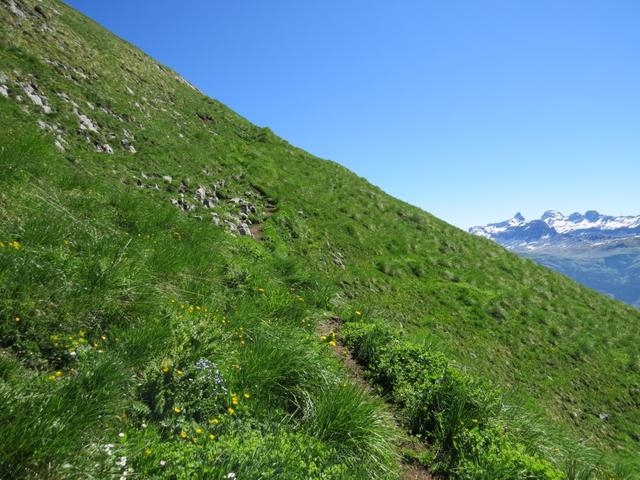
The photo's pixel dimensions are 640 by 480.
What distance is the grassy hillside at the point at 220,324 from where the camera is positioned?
4.05 meters

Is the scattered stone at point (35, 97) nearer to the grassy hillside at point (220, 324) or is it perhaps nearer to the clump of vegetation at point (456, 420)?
the grassy hillside at point (220, 324)

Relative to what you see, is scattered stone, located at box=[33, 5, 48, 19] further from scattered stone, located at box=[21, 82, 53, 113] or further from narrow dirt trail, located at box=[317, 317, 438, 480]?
narrow dirt trail, located at box=[317, 317, 438, 480]

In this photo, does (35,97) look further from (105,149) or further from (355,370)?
(355,370)

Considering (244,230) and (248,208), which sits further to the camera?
(248,208)

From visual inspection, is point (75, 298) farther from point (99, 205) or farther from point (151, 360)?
point (99, 205)

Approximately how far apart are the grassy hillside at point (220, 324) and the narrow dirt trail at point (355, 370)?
0.73 ft

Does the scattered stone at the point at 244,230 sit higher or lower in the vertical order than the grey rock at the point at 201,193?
lower

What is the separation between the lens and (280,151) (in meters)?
28.2

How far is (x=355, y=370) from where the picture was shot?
27.0 ft

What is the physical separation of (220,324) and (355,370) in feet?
11.1

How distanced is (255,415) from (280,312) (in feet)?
11.1

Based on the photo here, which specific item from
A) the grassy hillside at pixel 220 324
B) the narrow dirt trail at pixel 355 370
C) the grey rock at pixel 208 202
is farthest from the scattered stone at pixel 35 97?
the narrow dirt trail at pixel 355 370

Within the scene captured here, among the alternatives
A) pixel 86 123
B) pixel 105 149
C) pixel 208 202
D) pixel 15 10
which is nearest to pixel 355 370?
pixel 208 202

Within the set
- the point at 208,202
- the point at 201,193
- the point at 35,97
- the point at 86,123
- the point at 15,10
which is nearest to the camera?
the point at 35,97
